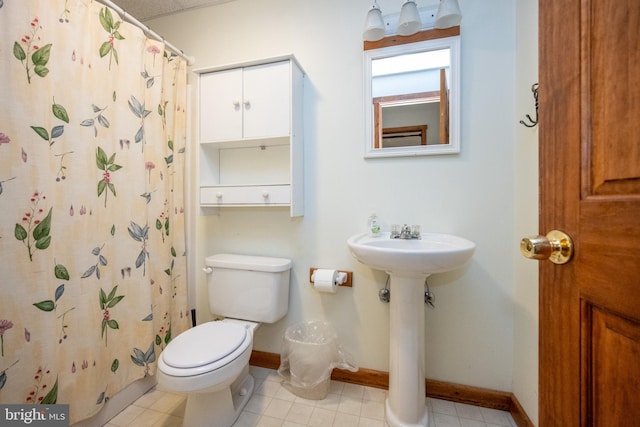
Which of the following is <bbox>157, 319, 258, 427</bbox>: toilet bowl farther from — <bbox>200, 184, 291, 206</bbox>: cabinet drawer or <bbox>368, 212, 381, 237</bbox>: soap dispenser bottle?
<bbox>368, 212, 381, 237</bbox>: soap dispenser bottle

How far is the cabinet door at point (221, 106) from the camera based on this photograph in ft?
4.63

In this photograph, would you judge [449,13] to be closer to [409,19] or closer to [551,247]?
[409,19]

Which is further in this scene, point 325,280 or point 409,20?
point 325,280

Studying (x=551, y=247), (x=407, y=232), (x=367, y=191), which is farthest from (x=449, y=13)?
(x=551, y=247)

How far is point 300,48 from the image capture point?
1490 millimetres

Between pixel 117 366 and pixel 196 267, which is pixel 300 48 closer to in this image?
pixel 196 267

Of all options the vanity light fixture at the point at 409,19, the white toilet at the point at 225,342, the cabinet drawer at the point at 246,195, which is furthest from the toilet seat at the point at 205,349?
the vanity light fixture at the point at 409,19

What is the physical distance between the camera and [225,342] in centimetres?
112

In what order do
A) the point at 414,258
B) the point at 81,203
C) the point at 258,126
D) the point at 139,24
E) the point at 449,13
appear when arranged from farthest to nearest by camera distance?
the point at 258,126
the point at 139,24
the point at 449,13
the point at 81,203
the point at 414,258

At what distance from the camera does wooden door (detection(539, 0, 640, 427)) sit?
32cm

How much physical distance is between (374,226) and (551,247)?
918mm

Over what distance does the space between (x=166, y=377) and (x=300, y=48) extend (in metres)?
1.73

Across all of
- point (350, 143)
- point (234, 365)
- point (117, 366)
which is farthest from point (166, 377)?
point (350, 143)

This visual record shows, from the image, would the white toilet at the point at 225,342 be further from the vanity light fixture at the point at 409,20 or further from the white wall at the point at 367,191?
the vanity light fixture at the point at 409,20
